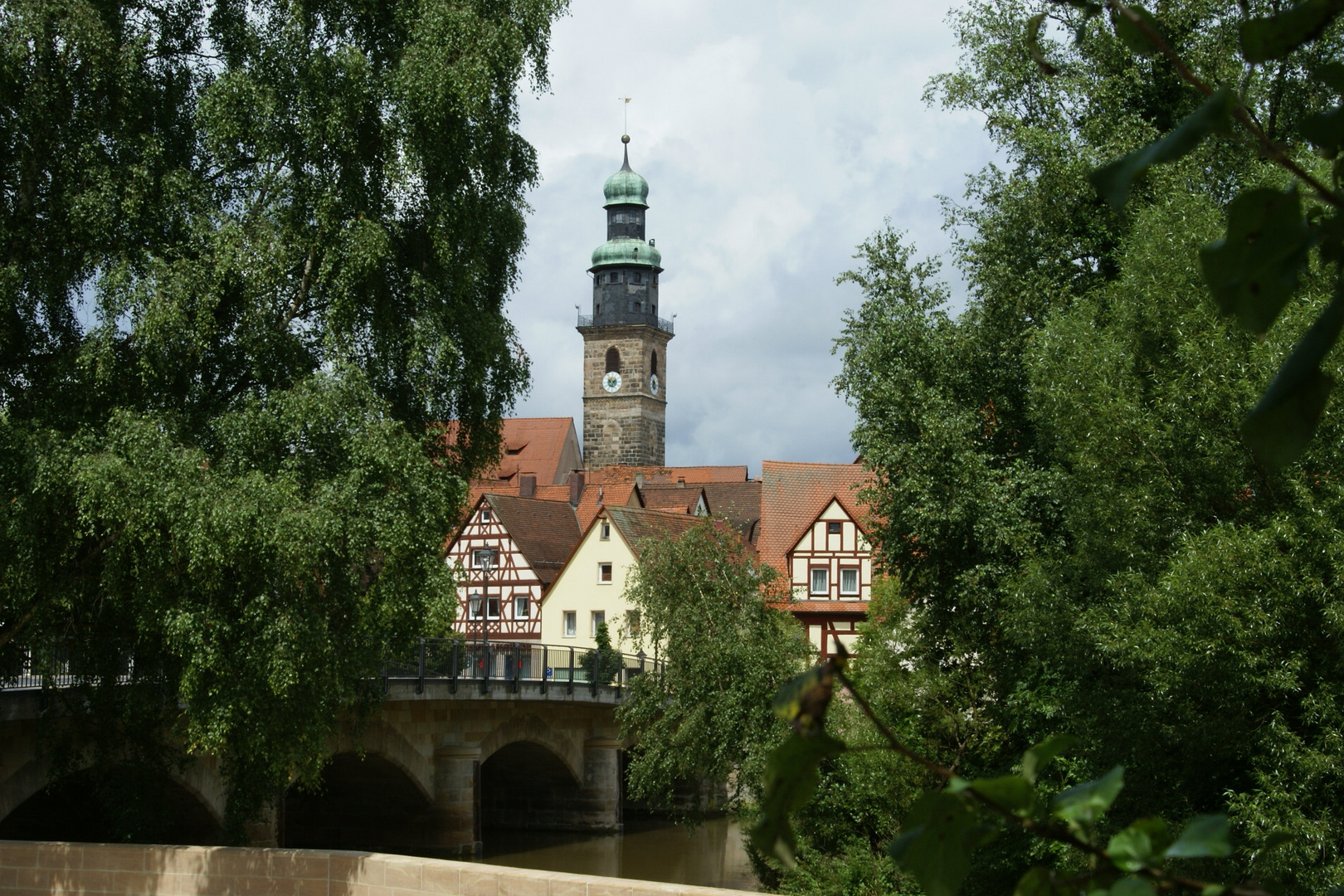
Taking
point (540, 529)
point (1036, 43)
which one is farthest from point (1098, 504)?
point (540, 529)

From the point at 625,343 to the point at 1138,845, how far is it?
279 feet

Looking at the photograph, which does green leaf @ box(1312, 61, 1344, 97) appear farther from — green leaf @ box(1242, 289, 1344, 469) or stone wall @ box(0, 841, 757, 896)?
stone wall @ box(0, 841, 757, 896)

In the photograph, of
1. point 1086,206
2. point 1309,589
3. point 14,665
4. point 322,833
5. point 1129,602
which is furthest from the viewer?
point 322,833

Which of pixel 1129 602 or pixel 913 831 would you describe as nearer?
pixel 913 831

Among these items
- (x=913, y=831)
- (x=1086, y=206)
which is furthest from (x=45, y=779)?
(x=913, y=831)

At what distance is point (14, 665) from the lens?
15.0 metres

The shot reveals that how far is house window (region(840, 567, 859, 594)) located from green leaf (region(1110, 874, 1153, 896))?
128ft

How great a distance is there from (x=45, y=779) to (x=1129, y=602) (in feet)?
42.9

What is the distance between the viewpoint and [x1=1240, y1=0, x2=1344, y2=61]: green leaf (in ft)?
3.31

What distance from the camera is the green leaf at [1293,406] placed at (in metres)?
0.91

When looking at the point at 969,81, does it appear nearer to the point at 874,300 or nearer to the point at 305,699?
the point at 874,300

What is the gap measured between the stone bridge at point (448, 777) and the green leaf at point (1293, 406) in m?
22.1

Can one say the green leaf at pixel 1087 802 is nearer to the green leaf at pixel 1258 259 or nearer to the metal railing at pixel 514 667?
the green leaf at pixel 1258 259

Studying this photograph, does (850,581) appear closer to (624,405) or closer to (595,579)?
(595,579)
